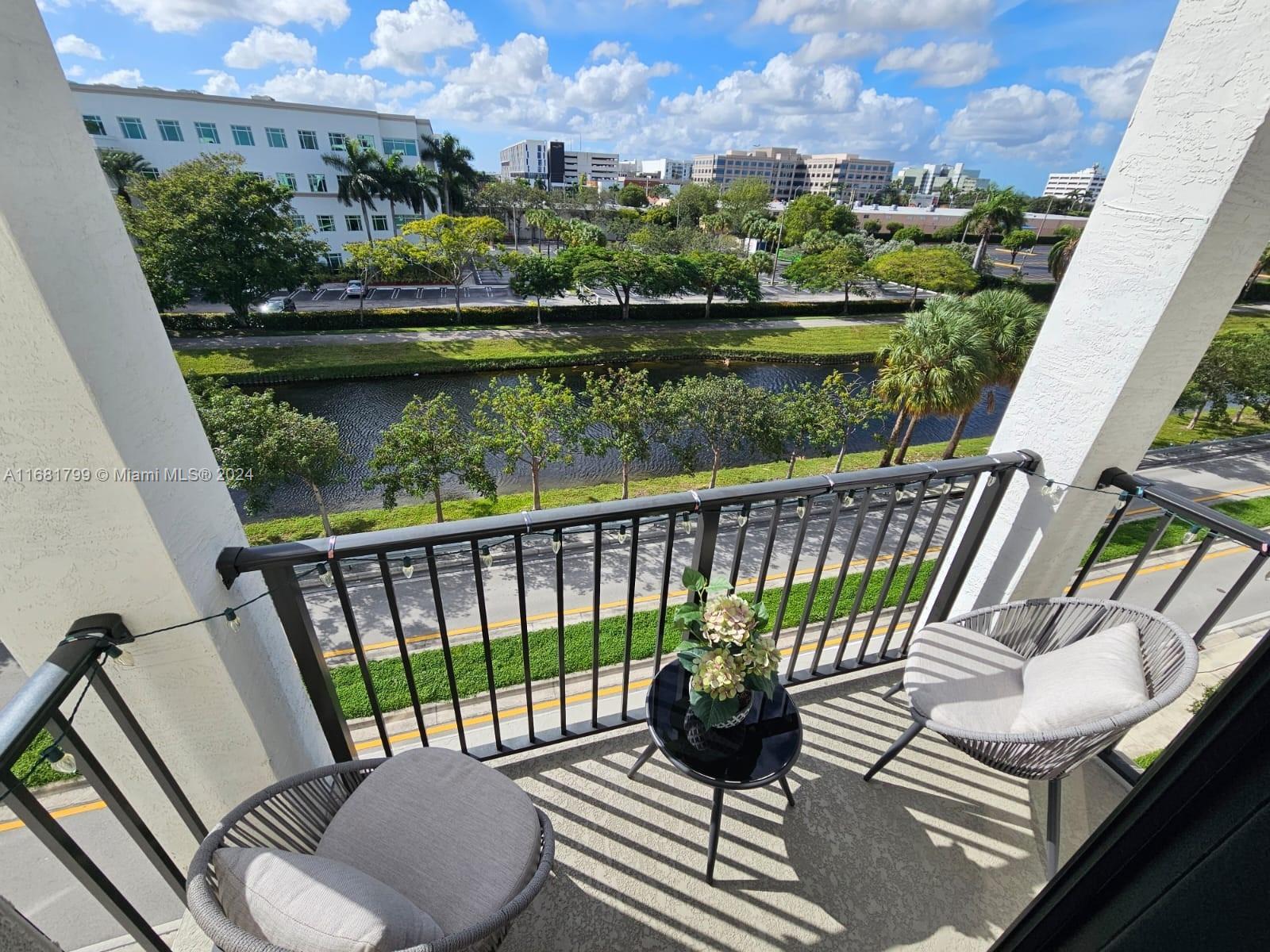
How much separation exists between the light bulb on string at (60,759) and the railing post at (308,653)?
17.4 inches

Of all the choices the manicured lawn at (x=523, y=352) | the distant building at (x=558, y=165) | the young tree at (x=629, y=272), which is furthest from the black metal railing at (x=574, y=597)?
the distant building at (x=558, y=165)

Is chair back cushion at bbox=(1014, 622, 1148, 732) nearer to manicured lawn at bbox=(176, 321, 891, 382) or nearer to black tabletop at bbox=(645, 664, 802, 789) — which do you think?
black tabletop at bbox=(645, 664, 802, 789)

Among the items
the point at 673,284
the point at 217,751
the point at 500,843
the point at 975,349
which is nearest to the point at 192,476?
the point at 217,751

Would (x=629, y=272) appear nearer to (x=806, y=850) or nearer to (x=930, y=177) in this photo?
(x=806, y=850)

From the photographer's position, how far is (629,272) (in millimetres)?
A: 21281

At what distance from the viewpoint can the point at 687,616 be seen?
63.6 inches

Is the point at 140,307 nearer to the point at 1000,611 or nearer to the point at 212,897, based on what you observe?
the point at 212,897

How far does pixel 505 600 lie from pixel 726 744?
190 inches

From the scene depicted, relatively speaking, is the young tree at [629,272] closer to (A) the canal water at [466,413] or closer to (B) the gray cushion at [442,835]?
(A) the canal water at [466,413]

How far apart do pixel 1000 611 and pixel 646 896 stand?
1.56 metres

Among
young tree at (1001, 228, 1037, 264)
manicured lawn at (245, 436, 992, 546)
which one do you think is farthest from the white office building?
young tree at (1001, 228, 1037, 264)

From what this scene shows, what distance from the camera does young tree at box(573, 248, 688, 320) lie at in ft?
69.2

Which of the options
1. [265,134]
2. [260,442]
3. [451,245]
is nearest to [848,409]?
[260,442]

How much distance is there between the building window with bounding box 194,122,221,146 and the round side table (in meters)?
31.2
